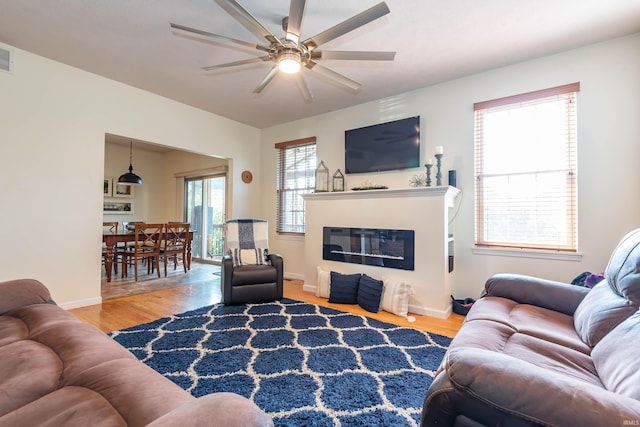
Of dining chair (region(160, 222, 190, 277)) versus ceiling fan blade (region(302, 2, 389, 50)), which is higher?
ceiling fan blade (region(302, 2, 389, 50))

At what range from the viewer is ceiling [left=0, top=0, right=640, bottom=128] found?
7.25 ft

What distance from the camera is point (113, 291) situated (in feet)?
12.8

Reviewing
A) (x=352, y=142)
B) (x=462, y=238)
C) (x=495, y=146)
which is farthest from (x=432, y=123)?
(x=462, y=238)

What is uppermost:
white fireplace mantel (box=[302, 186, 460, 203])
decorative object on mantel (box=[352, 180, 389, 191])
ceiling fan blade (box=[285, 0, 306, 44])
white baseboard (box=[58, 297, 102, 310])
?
ceiling fan blade (box=[285, 0, 306, 44])

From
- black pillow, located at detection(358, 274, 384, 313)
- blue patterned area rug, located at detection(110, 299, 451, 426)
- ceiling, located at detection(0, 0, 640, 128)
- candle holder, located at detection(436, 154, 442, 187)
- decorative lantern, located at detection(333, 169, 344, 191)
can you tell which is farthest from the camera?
decorative lantern, located at detection(333, 169, 344, 191)

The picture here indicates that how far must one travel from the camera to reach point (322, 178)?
4.46 metres

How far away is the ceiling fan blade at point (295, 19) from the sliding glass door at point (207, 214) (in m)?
4.71

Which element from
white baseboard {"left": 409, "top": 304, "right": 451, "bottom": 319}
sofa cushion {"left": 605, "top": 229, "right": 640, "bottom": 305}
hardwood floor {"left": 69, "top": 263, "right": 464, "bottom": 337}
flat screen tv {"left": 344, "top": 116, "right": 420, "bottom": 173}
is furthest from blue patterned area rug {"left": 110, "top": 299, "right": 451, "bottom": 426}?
flat screen tv {"left": 344, "top": 116, "right": 420, "bottom": 173}

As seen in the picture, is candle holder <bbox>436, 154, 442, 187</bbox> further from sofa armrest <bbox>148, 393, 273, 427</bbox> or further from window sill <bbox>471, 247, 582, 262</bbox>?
sofa armrest <bbox>148, 393, 273, 427</bbox>

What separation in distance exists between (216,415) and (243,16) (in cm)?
196

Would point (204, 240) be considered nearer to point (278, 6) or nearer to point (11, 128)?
point (11, 128)

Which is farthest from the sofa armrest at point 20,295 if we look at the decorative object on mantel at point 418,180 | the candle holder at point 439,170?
the candle holder at point 439,170

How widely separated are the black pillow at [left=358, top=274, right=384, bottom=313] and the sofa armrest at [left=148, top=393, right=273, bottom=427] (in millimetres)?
2655

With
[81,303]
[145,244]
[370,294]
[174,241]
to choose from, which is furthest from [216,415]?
[174,241]
